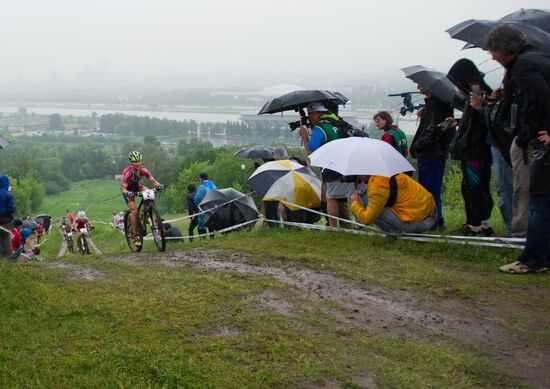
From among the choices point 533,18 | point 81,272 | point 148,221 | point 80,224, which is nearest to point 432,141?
point 533,18

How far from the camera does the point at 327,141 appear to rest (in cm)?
1002

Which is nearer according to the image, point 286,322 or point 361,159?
point 286,322

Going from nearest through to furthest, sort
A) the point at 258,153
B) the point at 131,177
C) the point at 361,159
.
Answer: the point at 361,159, the point at 131,177, the point at 258,153

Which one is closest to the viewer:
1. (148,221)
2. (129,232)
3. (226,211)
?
(148,221)

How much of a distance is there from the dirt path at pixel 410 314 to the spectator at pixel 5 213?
6.50 m

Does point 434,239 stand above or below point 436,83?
below

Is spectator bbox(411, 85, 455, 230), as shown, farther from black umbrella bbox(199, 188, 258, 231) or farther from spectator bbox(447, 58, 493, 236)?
black umbrella bbox(199, 188, 258, 231)

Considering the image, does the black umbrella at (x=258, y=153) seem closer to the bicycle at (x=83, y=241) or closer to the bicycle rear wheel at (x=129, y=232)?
the bicycle rear wheel at (x=129, y=232)

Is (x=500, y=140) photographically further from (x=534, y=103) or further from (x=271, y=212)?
(x=271, y=212)

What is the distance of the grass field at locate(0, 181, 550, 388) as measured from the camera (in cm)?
467

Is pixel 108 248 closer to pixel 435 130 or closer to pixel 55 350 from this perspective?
pixel 435 130

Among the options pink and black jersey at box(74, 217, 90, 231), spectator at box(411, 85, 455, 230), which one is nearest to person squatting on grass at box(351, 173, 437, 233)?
spectator at box(411, 85, 455, 230)

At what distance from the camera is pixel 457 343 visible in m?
5.36

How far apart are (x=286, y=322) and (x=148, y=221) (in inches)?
259
